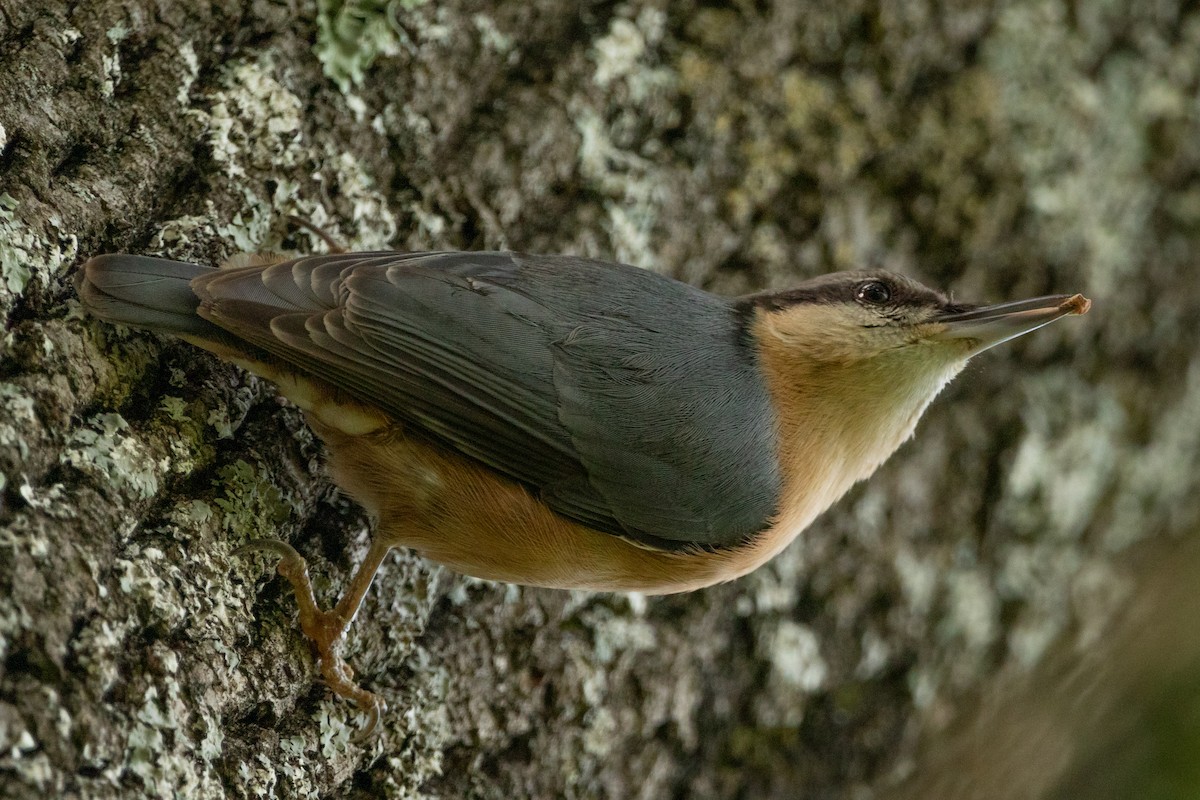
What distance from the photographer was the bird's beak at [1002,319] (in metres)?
2.55

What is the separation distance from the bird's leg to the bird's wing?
14.9 inches

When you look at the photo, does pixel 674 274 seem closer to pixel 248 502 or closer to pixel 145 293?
pixel 248 502

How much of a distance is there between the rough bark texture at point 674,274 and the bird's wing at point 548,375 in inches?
11.0

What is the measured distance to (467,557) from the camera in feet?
8.68

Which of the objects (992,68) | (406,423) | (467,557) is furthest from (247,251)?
(992,68)

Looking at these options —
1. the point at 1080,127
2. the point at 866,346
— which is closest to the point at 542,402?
the point at 866,346

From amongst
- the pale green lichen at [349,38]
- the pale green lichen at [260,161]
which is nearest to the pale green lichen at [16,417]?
the pale green lichen at [260,161]

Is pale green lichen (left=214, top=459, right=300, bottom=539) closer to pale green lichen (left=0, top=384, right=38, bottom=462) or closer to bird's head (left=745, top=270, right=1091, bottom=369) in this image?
pale green lichen (left=0, top=384, right=38, bottom=462)

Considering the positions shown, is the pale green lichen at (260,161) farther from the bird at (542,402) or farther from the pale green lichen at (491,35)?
the pale green lichen at (491,35)

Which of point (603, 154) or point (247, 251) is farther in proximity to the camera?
point (603, 154)

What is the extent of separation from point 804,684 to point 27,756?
83.0 inches

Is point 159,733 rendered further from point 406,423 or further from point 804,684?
point 804,684

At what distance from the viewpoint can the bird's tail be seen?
2.25m

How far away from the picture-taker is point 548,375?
104 inches
